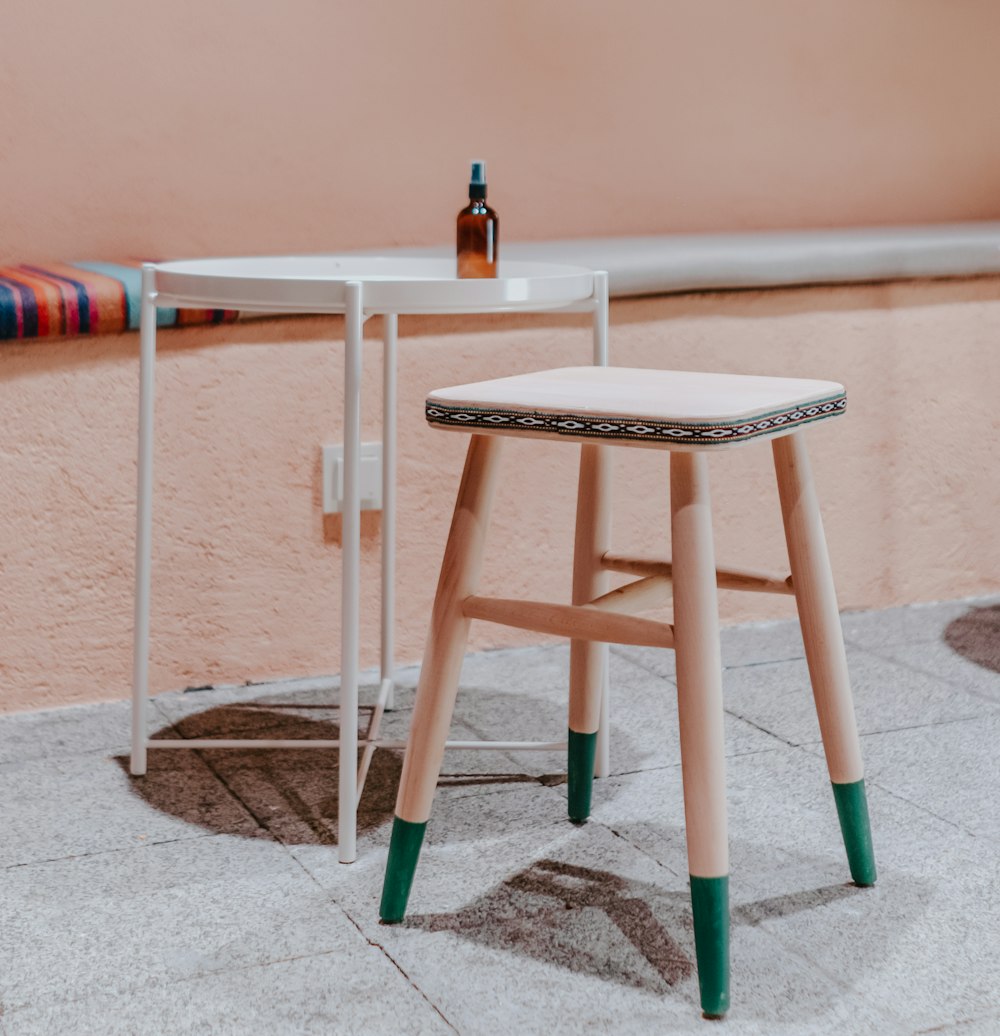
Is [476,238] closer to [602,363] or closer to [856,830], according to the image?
[602,363]

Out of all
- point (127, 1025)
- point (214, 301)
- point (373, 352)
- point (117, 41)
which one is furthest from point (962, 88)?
point (127, 1025)

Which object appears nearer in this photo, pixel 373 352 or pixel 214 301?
pixel 214 301

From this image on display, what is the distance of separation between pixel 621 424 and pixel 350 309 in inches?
14.1

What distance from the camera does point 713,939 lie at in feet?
4.09

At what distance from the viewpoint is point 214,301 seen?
151 cm

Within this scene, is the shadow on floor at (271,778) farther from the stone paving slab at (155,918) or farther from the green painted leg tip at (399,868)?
the green painted leg tip at (399,868)

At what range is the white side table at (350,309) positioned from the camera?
1469 mm

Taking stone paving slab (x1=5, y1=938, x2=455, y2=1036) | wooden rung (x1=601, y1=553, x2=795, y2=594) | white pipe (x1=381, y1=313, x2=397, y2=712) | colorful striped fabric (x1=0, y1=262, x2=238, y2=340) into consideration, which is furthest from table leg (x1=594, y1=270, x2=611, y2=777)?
colorful striped fabric (x1=0, y1=262, x2=238, y2=340)

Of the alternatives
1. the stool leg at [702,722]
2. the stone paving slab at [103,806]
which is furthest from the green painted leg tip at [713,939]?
the stone paving slab at [103,806]

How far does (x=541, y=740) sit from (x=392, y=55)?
1.18m

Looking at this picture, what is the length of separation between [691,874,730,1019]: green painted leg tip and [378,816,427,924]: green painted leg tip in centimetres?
28

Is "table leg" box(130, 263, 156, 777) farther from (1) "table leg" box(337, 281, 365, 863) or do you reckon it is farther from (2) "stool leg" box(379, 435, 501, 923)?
(2) "stool leg" box(379, 435, 501, 923)

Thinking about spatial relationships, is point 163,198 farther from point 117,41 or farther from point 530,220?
point 530,220

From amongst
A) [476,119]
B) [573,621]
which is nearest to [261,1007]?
[573,621]
